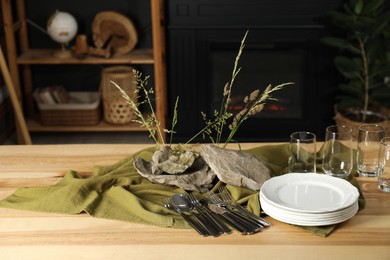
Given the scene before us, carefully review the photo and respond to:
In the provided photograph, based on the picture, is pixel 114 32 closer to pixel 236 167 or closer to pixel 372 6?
pixel 372 6

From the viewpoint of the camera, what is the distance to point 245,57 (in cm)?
450

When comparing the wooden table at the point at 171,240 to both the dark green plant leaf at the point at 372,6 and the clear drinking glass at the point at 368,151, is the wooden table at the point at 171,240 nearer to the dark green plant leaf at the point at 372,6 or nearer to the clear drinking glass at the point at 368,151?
the clear drinking glass at the point at 368,151

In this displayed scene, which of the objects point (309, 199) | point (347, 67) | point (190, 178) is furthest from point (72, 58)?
point (309, 199)

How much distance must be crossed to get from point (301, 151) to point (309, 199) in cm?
18

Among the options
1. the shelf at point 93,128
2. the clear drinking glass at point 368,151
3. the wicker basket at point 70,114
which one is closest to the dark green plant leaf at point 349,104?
the shelf at point 93,128

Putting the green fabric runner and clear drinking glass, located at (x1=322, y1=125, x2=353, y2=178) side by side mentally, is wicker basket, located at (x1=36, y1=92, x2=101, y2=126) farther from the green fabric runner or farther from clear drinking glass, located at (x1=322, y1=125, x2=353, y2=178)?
clear drinking glass, located at (x1=322, y1=125, x2=353, y2=178)

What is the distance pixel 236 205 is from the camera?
72.1 inches

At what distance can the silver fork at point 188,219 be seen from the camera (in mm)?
1687

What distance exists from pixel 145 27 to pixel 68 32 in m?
0.57

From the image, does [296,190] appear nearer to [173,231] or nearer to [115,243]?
[173,231]

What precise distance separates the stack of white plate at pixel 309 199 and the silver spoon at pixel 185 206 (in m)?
0.16

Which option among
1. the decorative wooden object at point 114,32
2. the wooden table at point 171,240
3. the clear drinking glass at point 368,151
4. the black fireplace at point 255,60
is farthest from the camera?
the decorative wooden object at point 114,32

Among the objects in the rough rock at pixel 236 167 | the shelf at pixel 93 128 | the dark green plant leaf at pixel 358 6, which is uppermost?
the dark green plant leaf at pixel 358 6

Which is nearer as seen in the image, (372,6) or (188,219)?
(188,219)
